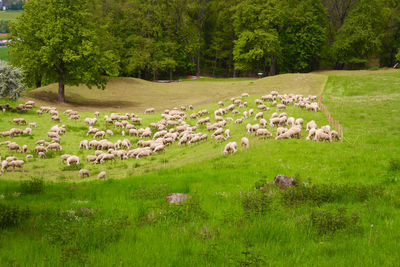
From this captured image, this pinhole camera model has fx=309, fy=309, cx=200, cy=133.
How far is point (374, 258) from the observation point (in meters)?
6.00

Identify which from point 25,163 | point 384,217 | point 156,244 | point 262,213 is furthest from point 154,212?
point 25,163

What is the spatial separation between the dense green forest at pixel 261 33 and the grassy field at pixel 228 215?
5272cm

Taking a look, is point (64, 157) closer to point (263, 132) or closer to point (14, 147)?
point (14, 147)

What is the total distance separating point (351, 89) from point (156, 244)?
4672 centimetres

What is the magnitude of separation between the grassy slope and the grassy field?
29.9 metres

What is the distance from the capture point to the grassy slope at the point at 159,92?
46500mm

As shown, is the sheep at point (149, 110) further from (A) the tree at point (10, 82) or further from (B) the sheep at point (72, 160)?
(B) the sheep at point (72, 160)

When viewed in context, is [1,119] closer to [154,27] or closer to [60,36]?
[60,36]

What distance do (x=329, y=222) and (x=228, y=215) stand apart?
255cm

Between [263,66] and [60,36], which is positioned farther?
[263,66]

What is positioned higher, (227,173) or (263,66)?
(263,66)

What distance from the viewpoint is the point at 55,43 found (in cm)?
4069

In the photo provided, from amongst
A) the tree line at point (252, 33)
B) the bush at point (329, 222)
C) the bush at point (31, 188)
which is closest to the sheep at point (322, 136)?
the bush at point (329, 222)

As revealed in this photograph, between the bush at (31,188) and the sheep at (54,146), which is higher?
the bush at (31,188)
